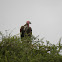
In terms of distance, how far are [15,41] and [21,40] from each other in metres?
0.14

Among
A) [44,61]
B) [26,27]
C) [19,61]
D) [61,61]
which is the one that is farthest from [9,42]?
[26,27]

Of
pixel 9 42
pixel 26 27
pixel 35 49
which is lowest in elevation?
pixel 35 49

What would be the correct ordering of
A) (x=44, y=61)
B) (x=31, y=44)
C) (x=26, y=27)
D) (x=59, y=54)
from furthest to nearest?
(x=26, y=27) < (x=31, y=44) < (x=59, y=54) < (x=44, y=61)

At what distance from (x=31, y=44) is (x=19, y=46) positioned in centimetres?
21

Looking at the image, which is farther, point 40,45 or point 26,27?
point 26,27

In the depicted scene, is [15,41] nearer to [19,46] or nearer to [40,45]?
[19,46]

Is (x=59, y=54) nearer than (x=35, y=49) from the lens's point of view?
Answer: Yes

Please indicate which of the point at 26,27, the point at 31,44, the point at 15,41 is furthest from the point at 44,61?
the point at 26,27

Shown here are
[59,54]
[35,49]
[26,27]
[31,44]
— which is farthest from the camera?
[26,27]

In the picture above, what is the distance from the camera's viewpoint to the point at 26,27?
4391 mm

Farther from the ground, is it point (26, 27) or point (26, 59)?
point (26, 27)

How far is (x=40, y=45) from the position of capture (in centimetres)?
190

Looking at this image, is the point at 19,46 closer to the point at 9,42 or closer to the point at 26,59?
the point at 9,42

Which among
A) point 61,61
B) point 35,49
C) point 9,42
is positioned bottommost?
point 61,61
